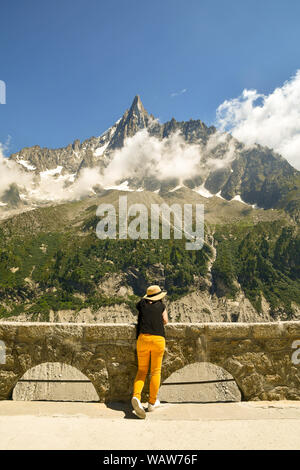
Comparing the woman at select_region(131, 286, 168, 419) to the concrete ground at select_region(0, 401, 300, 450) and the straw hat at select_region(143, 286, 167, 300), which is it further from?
the concrete ground at select_region(0, 401, 300, 450)

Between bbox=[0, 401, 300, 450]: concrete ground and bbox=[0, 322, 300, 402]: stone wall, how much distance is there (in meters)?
0.41

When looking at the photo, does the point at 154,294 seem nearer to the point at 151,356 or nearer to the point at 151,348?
the point at 151,348

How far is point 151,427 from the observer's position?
13.9 feet

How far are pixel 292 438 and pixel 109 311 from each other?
117 m

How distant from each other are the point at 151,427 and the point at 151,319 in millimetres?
1478

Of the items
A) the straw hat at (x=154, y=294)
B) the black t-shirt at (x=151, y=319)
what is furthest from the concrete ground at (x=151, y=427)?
the straw hat at (x=154, y=294)

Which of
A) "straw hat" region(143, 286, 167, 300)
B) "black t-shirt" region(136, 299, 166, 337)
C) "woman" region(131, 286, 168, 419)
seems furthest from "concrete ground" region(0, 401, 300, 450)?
"straw hat" region(143, 286, 167, 300)

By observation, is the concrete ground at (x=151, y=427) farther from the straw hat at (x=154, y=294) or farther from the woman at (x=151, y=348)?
the straw hat at (x=154, y=294)

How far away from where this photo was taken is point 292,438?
12.6ft

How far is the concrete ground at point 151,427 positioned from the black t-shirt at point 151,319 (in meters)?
1.20

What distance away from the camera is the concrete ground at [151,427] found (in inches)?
146
